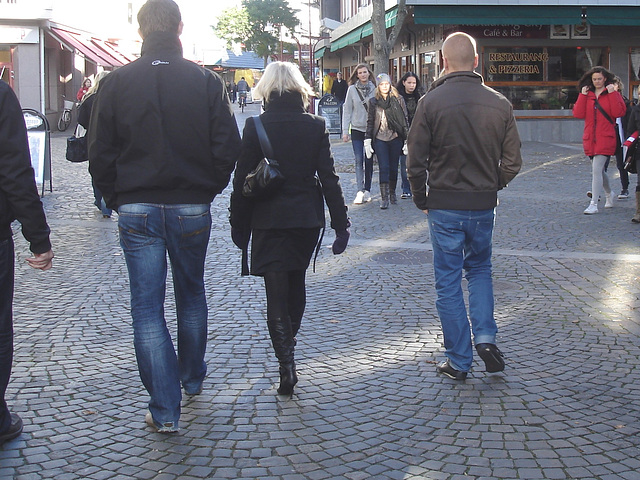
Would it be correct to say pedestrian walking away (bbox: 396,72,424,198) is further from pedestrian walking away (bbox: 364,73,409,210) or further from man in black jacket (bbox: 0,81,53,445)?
man in black jacket (bbox: 0,81,53,445)

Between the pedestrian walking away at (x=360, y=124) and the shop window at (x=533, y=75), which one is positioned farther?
the shop window at (x=533, y=75)

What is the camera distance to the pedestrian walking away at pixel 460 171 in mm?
4582

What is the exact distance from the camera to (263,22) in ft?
236

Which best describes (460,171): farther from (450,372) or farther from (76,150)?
(76,150)

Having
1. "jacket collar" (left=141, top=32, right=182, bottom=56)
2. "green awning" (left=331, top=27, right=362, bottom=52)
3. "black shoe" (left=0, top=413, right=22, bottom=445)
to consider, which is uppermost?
"green awning" (left=331, top=27, right=362, bottom=52)

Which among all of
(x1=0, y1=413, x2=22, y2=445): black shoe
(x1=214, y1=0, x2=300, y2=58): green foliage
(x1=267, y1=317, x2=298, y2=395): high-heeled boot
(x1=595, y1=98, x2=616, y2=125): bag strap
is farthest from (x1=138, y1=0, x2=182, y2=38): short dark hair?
(x1=214, y1=0, x2=300, y2=58): green foliage

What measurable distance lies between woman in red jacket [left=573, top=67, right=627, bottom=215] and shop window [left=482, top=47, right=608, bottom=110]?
40.7 ft

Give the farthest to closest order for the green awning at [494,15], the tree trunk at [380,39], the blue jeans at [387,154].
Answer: the green awning at [494,15]
the tree trunk at [380,39]
the blue jeans at [387,154]

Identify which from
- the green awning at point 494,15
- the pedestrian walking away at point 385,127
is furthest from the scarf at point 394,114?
the green awning at point 494,15

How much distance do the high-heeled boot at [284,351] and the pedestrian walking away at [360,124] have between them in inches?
276

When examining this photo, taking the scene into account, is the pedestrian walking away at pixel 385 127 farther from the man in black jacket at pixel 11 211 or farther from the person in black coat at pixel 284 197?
the man in black jacket at pixel 11 211

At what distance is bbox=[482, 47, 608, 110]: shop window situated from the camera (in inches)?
877

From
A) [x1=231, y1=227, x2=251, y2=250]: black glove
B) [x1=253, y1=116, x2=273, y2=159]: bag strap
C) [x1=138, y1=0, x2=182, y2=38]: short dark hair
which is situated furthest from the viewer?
[x1=231, y1=227, x2=251, y2=250]: black glove

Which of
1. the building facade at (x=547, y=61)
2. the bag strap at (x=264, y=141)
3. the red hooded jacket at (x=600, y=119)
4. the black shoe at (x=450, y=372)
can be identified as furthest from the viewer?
the building facade at (x=547, y=61)
